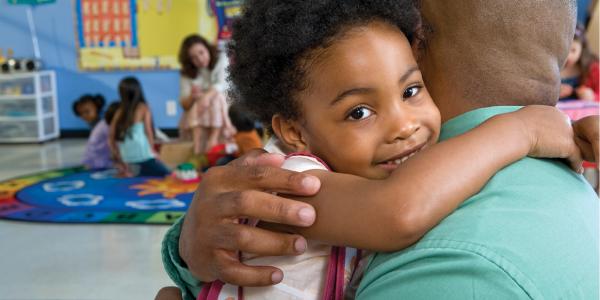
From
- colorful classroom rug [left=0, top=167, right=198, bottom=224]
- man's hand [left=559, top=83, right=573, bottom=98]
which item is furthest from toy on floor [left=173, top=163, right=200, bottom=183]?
man's hand [left=559, top=83, right=573, bottom=98]

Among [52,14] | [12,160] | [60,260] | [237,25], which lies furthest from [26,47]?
[237,25]

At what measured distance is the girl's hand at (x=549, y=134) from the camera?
727 millimetres

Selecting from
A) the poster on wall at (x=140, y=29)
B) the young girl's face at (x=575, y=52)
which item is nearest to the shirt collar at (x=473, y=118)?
the young girl's face at (x=575, y=52)

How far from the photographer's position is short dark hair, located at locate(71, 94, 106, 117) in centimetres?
705

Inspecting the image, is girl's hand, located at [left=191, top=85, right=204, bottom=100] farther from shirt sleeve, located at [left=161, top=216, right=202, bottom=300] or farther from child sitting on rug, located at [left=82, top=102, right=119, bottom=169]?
shirt sleeve, located at [left=161, top=216, right=202, bottom=300]

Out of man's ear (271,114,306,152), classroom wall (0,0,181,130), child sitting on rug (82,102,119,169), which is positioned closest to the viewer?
man's ear (271,114,306,152)

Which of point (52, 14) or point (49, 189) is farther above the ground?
point (52, 14)

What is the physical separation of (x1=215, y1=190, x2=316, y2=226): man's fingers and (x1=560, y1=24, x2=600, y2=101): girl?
378 centimetres

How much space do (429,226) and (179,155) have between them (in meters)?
5.11

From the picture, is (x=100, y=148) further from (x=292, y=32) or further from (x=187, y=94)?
(x=292, y=32)

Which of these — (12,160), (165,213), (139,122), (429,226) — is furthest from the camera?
(12,160)

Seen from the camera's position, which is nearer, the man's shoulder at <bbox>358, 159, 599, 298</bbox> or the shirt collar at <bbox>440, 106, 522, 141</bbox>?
the man's shoulder at <bbox>358, 159, 599, 298</bbox>

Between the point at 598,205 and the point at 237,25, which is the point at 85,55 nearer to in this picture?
the point at 237,25

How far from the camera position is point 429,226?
64cm
